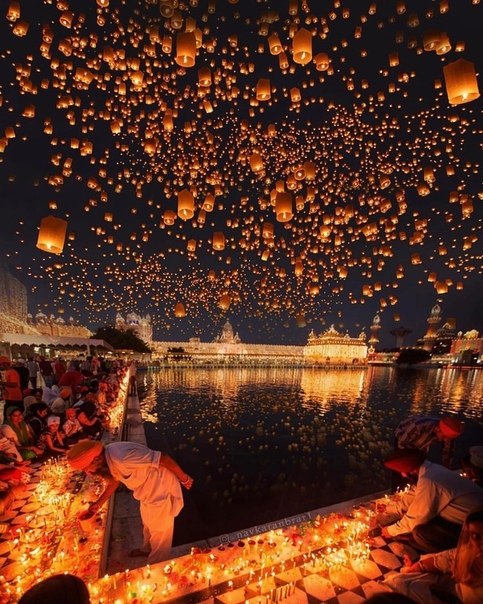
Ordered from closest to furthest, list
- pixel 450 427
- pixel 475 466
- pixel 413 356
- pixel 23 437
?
pixel 475 466, pixel 450 427, pixel 23 437, pixel 413 356

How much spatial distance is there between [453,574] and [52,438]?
6.97m

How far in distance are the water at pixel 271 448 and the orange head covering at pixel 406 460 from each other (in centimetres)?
381

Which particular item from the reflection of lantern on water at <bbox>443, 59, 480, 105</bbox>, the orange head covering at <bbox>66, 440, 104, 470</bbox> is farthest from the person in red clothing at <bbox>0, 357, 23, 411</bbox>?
the reflection of lantern on water at <bbox>443, 59, 480, 105</bbox>

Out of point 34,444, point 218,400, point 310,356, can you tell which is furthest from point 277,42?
point 310,356

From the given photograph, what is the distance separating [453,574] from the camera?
259 centimetres

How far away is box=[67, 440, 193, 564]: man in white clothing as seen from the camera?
A: 3.54 metres

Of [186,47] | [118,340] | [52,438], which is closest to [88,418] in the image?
[52,438]

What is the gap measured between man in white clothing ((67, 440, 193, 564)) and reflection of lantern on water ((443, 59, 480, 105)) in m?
5.97

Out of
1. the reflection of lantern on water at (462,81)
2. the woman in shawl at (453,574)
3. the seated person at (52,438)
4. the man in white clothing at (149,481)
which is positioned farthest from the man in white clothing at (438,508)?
the seated person at (52,438)

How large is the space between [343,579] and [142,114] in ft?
38.9

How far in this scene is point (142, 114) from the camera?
10.4m

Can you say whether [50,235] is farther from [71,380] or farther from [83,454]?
[71,380]

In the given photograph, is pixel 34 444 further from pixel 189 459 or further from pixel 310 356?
pixel 310 356

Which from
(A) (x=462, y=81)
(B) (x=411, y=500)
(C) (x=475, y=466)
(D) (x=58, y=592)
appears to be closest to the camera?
(D) (x=58, y=592)
